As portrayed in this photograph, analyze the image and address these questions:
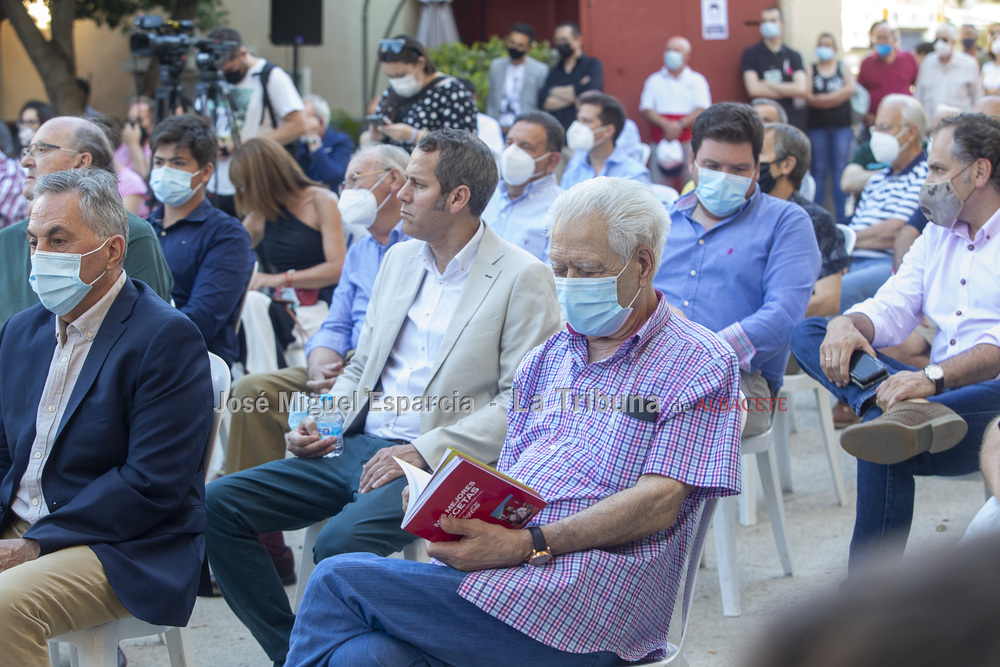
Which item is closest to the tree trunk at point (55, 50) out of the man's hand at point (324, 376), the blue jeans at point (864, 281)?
the man's hand at point (324, 376)

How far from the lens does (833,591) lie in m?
0.65

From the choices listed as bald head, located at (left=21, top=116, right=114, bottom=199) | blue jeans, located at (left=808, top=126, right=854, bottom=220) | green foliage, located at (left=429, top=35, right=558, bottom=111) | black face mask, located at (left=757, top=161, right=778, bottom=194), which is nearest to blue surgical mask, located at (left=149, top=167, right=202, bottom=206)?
bald head, located at (left=21, top=116, right=114, bottom=199)

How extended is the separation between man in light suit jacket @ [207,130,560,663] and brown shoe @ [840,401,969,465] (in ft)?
3.18

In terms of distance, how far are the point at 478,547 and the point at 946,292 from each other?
2.00 metres

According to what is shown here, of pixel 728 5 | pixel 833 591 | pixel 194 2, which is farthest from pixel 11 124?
pixel 833 591

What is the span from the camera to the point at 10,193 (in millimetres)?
6719

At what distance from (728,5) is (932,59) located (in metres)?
2.62

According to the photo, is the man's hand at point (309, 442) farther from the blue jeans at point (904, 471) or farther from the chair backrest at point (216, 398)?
the blue jeans at point (904, 471)

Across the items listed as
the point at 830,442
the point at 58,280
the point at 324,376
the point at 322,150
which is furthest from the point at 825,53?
the point at 58,280

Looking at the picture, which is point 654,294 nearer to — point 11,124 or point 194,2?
point 194,2

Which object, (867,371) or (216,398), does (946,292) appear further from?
(216,398)

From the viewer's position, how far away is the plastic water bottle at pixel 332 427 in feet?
10.2

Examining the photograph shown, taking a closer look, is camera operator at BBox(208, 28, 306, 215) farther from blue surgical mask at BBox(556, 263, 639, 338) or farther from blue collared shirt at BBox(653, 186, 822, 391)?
blue surgical mask at BBox(556, 263, 639, 338)

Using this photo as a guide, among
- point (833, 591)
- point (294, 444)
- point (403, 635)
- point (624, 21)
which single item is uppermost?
point (624, 21)
